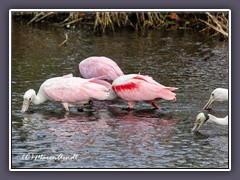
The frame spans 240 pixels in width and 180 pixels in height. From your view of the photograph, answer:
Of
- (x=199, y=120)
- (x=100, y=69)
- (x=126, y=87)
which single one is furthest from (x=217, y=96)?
(x=100, y=69)

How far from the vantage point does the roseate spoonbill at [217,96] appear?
558 inches

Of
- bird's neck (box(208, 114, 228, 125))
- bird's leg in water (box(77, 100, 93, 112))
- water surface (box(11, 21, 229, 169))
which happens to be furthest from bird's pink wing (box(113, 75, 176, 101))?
bird's neck (box(208, 114, 228, 125))

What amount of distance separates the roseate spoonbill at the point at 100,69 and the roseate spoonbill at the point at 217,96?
1.93 meters

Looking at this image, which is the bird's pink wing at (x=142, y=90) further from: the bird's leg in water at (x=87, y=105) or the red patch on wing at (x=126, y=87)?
the bird's leg in water at (x=87, y=105)

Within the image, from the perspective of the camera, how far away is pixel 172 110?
14.1 m

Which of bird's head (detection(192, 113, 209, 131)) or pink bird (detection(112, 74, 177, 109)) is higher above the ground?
pink bird (detection(112, 74, 177, 109))

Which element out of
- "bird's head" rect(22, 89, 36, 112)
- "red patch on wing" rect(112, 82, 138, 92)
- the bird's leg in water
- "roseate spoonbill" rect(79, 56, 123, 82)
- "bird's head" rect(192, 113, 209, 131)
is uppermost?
"roseate spoonbill" rect(79, 56, 123, 82)

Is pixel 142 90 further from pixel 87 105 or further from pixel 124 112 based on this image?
pixel 87 105

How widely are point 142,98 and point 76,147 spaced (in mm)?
2182

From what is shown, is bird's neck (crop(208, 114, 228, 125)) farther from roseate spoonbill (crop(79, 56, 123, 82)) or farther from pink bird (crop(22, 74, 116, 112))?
roseate spoonbill (crop(79, 56, 123, 82))

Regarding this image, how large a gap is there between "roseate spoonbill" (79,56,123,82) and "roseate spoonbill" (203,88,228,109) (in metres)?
1.93

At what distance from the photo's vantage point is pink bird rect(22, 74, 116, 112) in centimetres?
1404

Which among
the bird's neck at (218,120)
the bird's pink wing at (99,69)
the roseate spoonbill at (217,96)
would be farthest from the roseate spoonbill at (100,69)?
the bird's neck at (218,120)
